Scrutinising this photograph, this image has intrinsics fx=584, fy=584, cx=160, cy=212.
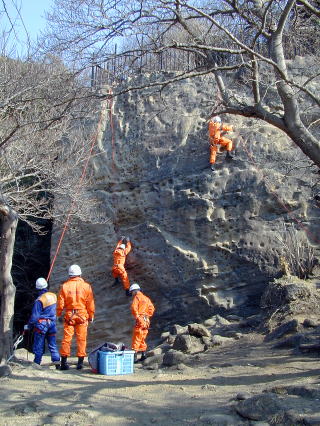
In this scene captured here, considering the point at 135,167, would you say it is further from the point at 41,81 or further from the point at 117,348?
the point at 117,348

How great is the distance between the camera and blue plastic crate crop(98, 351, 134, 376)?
8.20 metres

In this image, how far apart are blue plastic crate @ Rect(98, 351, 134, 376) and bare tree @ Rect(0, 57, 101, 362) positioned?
1.71 meters

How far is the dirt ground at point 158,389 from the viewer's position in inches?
212

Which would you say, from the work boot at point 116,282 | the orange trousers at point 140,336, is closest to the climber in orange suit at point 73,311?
the orange trousers at point 140,336

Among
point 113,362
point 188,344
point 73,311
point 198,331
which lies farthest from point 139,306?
point 113,362

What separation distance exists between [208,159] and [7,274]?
6.09m

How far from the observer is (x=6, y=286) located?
30.9 ft

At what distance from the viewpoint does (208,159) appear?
13.8m

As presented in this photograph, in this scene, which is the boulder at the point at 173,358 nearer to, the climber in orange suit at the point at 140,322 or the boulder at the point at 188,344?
the boulder at the point at 188,344

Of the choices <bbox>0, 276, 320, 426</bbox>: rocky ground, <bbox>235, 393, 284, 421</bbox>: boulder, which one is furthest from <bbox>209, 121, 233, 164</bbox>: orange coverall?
<bbox>235, 393, 284, 421</bbox>: boulder

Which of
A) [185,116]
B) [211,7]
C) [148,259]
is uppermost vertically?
[185,116]

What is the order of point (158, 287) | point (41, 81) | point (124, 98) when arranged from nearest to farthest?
point (41, 81)
point (158, 287)
point (124, 98)

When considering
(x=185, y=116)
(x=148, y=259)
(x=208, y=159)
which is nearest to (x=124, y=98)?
(x=185, y=116)

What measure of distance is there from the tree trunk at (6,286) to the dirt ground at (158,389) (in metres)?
0.47
